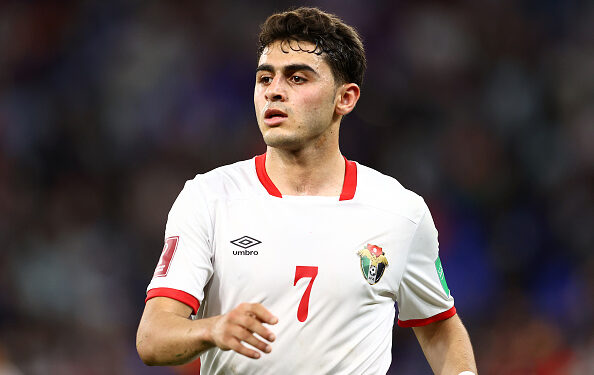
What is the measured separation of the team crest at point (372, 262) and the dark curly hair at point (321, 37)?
2.85 ft

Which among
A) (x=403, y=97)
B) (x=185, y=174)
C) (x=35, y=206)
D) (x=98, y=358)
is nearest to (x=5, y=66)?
(x=35, y=206)

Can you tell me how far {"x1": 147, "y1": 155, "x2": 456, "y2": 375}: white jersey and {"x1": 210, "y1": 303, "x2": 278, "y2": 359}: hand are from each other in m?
0.63

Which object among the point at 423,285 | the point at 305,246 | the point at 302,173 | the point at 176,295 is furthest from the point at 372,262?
the point at 176,295

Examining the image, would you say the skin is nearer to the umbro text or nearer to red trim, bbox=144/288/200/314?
the umbro text

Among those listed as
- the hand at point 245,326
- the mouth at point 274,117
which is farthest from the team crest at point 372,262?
the hand at point 245,326

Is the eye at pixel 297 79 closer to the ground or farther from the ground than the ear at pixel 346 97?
farther from the ground

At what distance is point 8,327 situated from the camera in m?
6.56

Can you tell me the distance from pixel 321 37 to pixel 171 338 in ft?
5.37

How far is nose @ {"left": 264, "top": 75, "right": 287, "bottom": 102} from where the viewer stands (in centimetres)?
359

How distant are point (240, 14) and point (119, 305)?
3110 mm

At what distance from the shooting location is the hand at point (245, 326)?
100 inches

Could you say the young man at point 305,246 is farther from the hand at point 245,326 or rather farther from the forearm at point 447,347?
the hand at point 245,326

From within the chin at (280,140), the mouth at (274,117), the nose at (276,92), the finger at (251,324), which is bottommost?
the finger at (251,324)

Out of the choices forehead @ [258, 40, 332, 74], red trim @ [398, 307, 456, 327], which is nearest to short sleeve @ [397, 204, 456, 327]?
red trim @ [398, 307, 456, 327]
